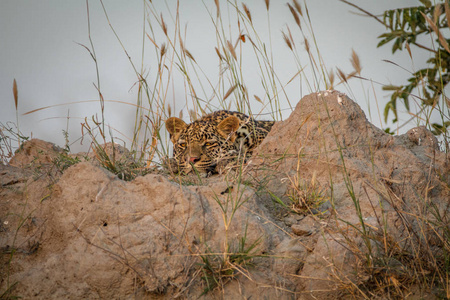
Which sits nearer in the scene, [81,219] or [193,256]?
[193,256]

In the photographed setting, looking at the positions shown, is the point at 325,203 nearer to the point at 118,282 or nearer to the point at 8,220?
the point at 118,282

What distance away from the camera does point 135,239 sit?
3039mm

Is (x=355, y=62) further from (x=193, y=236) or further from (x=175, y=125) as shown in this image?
(x=175, y=125)

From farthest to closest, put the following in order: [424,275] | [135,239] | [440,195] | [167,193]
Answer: [440,195] → [167,193] → [135,239] → [424,275]

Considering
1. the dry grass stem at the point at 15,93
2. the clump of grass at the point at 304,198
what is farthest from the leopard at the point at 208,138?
the clump of grass at the point at 304,198

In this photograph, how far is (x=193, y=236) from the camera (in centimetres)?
312

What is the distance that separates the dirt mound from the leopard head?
2.26m

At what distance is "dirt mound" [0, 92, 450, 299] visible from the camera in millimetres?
2951

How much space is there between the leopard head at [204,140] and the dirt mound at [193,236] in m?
2.26

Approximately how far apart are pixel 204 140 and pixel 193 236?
3.30 metres

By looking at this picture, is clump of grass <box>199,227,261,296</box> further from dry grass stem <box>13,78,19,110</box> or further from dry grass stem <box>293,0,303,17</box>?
dry grass stem <box>13,78,19,110</box>

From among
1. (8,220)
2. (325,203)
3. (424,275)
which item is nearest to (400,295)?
(424,275)

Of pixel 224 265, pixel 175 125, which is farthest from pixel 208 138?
pixel 224 265

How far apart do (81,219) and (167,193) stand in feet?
2.02
